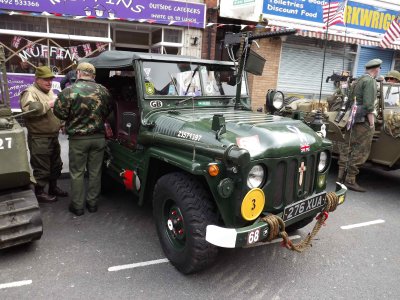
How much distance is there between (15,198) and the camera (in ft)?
11.6

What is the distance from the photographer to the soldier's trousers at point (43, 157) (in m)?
4.50

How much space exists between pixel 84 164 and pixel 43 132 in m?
0.73

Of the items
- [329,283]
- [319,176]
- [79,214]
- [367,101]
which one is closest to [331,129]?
[367,101]

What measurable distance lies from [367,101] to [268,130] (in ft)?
10.6

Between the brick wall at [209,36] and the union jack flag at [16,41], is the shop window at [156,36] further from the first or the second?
the union jack flag at [16,41]

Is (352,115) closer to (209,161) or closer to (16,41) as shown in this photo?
(209,161)

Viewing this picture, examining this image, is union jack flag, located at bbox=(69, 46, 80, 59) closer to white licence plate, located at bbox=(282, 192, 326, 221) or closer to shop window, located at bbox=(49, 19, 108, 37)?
shop window, located at bbox=(49, 19, 108, 37)

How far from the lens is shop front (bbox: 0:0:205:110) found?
851 centimetres

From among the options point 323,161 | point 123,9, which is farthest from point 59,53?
point 323,161

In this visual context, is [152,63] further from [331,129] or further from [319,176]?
[331,129]

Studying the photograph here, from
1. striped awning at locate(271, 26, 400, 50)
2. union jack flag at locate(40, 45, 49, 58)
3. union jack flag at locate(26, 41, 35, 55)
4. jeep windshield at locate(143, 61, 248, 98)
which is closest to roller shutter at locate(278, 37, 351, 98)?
striped awning at locate(271, 26, 400, 50)

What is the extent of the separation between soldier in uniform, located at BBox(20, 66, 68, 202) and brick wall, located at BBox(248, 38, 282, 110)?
7339mm

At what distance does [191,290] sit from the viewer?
117 inches

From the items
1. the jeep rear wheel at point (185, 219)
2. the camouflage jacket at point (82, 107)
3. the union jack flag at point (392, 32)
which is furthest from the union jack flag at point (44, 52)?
the union jack flag at point (392, 32)
